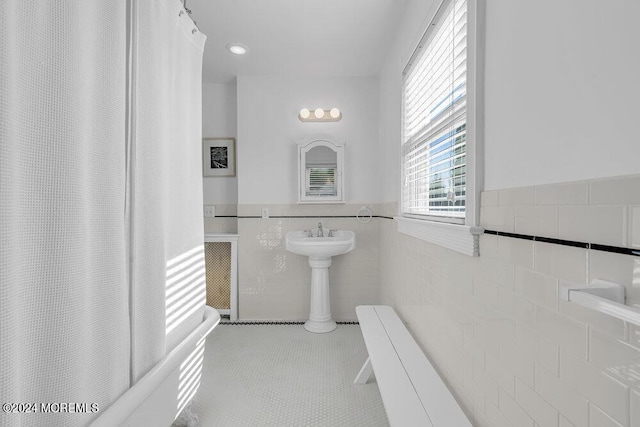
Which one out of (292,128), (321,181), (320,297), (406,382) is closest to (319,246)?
(320,297)

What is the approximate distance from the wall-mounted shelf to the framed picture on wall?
3095 mm

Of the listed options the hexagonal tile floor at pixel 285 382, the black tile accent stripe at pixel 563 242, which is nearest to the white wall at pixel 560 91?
the black tile accent stripe at pixel 563 242

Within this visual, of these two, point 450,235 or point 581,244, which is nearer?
point 581,244

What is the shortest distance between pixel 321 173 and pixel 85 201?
2.32 metres

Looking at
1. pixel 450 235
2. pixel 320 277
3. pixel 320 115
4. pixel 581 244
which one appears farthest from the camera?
pixel 320 115

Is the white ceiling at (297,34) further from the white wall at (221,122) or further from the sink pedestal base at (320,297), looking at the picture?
the sink pedestal base at (320,297)

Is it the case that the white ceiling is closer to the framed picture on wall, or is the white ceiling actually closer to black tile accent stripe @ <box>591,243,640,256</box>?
the framed picture on wall

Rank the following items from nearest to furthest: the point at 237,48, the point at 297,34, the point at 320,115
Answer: the point at 297,34
the point at 237,48
the point at 320,115

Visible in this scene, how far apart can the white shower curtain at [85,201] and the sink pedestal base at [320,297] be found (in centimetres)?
159

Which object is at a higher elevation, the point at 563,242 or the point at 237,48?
the point at 237,48

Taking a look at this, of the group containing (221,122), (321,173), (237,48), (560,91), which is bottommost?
(560,91)

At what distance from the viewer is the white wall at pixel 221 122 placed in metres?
3.27

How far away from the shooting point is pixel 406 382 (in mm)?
1269

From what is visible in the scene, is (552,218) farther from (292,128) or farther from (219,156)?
(219,156)
